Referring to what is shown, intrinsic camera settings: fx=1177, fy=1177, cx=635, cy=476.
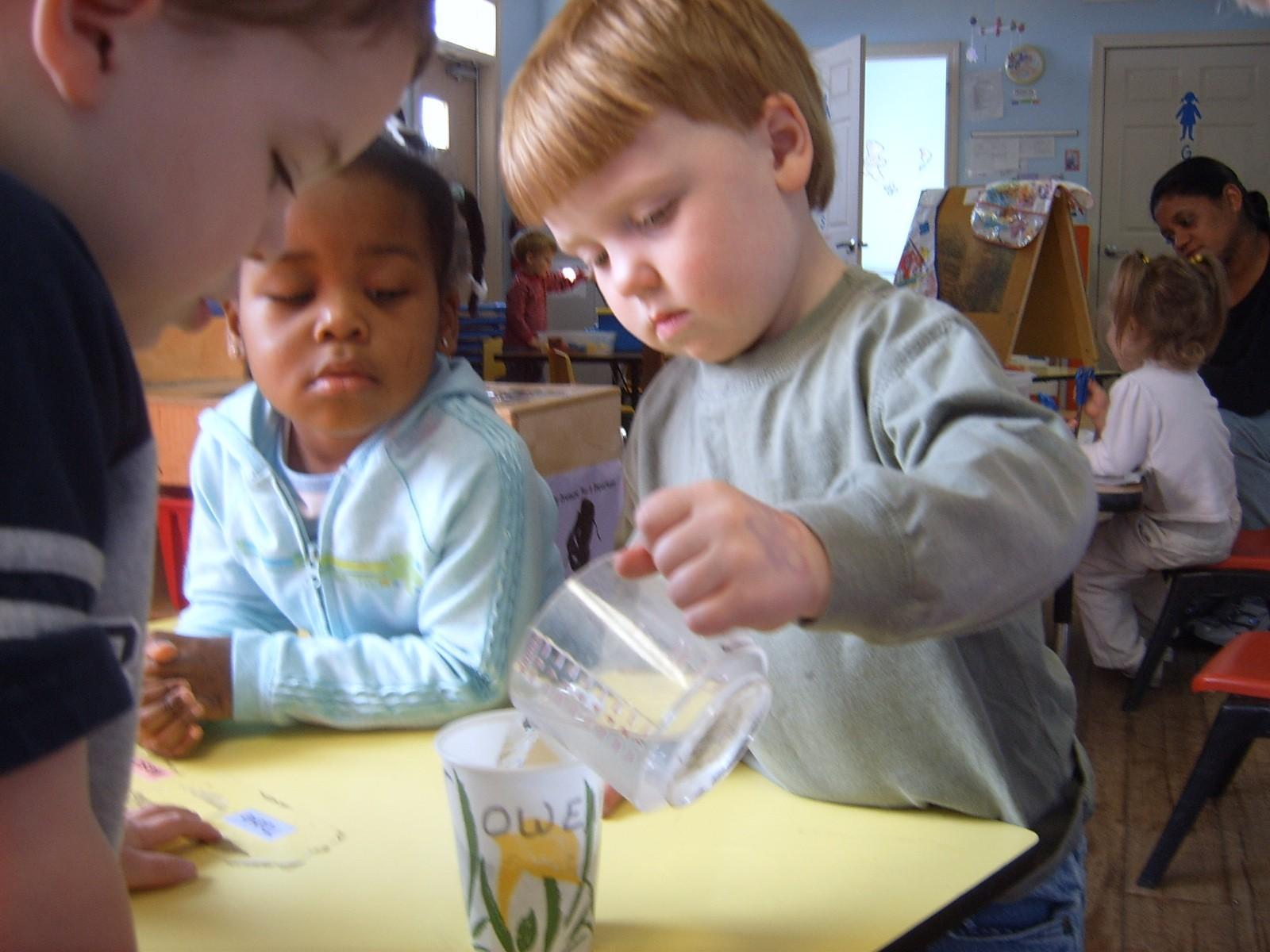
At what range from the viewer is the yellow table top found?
572 mm

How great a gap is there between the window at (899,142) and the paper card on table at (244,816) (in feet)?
25.7

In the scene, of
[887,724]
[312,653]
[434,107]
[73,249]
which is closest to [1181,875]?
[887,724]

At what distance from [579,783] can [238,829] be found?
279 millimetres

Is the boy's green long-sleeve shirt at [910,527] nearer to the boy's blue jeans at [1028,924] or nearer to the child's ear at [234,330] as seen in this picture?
the boy's blue jeans at [1028,924]

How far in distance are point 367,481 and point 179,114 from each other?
0.63m

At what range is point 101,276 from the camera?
1.19ft

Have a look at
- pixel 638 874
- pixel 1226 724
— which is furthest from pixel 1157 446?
pixel 638 874

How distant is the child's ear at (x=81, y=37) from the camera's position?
366 millimetres

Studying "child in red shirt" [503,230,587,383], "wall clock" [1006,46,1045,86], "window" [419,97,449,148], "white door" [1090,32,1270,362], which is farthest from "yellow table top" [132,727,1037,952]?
"wall clock" [1006,46,1045,86]

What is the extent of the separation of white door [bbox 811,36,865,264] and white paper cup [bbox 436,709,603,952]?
577 cm

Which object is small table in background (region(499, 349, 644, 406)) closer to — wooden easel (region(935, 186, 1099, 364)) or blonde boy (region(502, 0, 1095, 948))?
wooden easel (region(935, 186, 1099, 364))

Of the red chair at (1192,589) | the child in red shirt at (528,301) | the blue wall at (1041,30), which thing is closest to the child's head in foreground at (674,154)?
the red chair at (1192,589)

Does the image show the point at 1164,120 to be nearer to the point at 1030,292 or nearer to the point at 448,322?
the point at 1030,292

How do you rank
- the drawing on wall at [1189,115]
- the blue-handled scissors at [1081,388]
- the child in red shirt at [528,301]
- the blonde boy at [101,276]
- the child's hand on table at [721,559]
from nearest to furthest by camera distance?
1. the blonde boy at [101,276]
2. the child's hand on table at [721,559]
3. the blue-handled scissors at [1081,388]
4. the child in red shirt at [528,301]
5. the drawing on wall at [1189,115]
